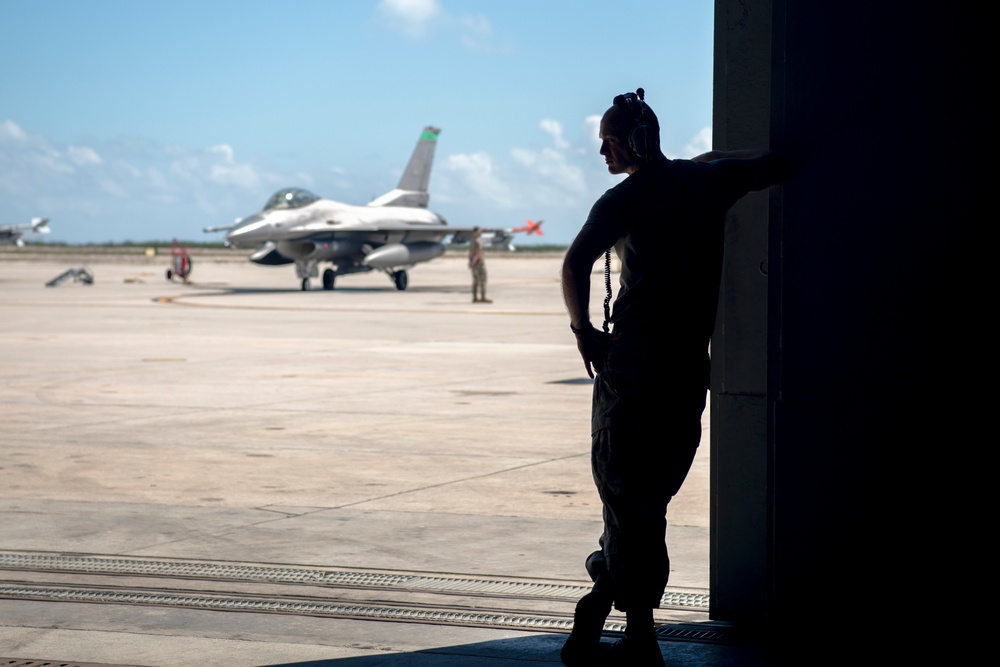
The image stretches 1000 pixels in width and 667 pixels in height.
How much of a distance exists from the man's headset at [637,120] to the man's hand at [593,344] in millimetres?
574

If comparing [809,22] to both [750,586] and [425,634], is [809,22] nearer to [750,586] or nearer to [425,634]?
[750,586]

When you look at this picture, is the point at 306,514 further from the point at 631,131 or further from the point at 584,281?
the point at 631,131

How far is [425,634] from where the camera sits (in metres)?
4.49

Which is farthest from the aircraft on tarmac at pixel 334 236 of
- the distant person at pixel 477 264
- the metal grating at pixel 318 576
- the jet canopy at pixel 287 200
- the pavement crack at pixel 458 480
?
the metal grating at pixel 318 576

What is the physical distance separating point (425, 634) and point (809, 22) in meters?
2.49

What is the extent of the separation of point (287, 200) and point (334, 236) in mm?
1901

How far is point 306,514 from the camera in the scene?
6.72 m

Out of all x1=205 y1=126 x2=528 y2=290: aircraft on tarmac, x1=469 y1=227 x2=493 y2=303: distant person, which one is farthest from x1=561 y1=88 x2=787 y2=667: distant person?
x1=205 y1=126 x2=528 y2=290: aircraft on tarmac

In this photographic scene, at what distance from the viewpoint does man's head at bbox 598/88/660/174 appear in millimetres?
3881

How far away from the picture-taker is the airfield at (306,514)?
14.8 ft

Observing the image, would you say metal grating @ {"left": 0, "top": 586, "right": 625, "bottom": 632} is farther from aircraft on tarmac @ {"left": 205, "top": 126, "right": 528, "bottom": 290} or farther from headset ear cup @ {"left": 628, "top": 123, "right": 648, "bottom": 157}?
aircraft on tarmac @ {"left": 205, "top": 126, "right": 528, "bottom": 290}

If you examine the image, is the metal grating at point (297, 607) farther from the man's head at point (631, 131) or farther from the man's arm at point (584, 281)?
the man's head at point (631, 131)

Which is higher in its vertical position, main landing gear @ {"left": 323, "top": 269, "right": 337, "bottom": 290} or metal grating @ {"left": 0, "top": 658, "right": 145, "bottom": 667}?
main landing gear @ {"left": 323, "top": 269, "right": 337, "bottom": 290}

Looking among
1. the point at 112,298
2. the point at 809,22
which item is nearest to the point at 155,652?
the point at 809,22
